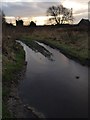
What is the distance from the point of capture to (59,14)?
111188 mm

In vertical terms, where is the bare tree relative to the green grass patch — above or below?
above

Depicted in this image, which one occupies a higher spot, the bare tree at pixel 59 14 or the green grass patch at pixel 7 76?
the bare tree at pixel 59 14

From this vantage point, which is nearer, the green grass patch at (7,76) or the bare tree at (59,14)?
the green grass patch at (7,76)

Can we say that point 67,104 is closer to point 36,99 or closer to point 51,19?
point 36,99

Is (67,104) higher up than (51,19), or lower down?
lower down

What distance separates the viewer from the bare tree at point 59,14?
110812 mm

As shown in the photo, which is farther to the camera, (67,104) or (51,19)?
(51,19)

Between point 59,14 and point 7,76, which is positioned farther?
point 59,14

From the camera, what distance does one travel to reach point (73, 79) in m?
20.5

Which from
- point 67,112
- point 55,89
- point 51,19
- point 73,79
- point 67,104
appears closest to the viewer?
point 67,112

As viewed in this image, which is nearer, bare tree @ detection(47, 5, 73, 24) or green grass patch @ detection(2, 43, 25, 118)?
green grass patch @ detection(2, 43, 25, 118)

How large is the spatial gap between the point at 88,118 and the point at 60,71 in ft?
37.1

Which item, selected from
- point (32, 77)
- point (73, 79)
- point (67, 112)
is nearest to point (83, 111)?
point (67, 112)

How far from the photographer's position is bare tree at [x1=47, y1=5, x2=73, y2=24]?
4363 inches
